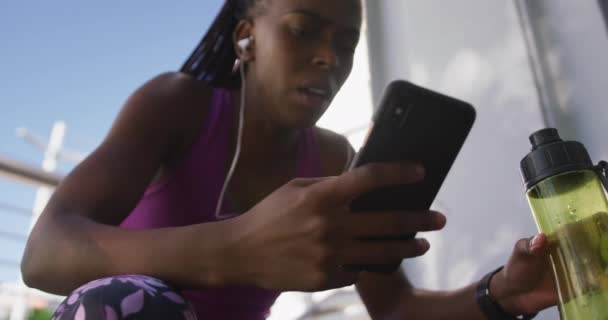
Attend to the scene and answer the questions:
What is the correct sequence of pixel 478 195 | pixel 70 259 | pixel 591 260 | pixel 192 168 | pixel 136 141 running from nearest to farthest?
pixel 591 260 < pixel 70 259 < pixel 136 141 < pixel 192 168 < pixel 478 195

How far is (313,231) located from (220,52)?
572mm

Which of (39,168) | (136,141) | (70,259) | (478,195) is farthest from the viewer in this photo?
(39,168)

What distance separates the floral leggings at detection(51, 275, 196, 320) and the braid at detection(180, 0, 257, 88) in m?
0.56

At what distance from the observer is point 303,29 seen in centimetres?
73

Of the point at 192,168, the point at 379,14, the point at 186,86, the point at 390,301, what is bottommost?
the point at 390,301

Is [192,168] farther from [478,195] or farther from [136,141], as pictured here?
[478,195]

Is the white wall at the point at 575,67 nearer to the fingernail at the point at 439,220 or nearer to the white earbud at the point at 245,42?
the fingernail at the point at 439,220

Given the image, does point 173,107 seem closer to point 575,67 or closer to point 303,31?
point 303,31

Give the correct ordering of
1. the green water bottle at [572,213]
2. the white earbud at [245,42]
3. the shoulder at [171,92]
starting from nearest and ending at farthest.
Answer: the green water bottle at [572,213] < the shoulder at [171,92] < the white earbud at [245,42]

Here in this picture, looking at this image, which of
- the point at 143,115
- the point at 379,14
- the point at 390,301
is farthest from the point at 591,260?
the point at 379,14

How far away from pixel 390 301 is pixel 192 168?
39cm

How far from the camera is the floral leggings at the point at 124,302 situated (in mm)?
402

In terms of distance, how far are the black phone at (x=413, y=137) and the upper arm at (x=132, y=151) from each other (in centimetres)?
30

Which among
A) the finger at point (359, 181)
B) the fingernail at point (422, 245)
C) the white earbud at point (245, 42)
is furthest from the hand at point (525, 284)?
the white earbud at point (245, 42)
